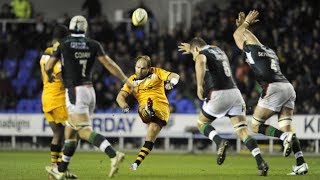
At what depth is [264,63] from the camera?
1516 centimetres

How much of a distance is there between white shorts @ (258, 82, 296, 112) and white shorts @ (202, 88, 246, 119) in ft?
2.70

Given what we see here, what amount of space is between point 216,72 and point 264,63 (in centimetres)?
108

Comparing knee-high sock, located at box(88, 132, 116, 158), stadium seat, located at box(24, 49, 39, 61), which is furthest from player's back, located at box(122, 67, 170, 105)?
stadium seat, located at box(24, 49, 39, 61)

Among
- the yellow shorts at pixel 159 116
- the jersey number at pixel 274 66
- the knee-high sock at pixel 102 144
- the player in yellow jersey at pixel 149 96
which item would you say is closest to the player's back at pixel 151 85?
the player in yellow jersey at pixel 149 96

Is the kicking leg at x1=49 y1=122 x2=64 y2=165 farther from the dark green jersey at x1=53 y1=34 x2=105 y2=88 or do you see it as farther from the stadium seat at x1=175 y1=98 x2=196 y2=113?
the stadium seat at x1=175 y1=98 x2=196 y2=113

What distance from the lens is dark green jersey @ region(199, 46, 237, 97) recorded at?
14508 mm

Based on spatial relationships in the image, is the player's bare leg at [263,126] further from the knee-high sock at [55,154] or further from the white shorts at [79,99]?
the white shorts at [79,99]

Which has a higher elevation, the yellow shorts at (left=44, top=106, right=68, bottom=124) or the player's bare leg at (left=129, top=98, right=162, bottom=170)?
the yellow shorts at (left=44, top=106, right=68, bottom=124)

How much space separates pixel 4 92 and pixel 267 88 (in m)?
14.1

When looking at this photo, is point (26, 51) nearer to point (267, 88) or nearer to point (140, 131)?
point (140, 131)

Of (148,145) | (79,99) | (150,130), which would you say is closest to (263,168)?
(148,145)

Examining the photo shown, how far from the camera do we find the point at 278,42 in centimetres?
2722

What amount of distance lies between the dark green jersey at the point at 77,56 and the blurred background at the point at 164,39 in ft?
40.8

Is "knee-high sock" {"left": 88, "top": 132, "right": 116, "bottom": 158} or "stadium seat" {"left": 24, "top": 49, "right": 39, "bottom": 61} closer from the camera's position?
"knee-high sock" {"left": 88, "top": 132, "right": 116, "bottom": 158}
